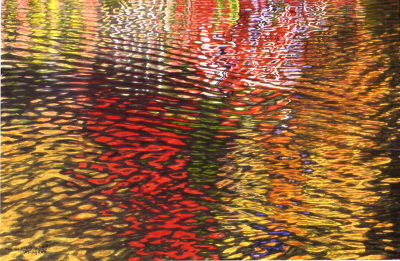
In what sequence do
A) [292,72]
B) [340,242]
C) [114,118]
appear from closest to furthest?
[340,242] → [114,118] → [292,72]

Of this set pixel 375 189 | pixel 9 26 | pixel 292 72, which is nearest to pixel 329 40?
pixel 292 72

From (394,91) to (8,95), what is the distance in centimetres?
74

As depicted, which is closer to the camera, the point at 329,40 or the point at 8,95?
the point at 8,95

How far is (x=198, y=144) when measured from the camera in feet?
2.14

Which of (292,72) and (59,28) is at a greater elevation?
(59,28)

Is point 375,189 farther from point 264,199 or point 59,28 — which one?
point 59,28

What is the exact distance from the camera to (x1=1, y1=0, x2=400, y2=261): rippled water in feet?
1.56

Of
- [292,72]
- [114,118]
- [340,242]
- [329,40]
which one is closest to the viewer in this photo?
[340,242]

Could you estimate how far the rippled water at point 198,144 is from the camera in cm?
48

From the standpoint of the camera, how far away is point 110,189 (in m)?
0.55

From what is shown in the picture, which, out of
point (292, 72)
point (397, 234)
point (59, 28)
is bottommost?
point (397, 234)
